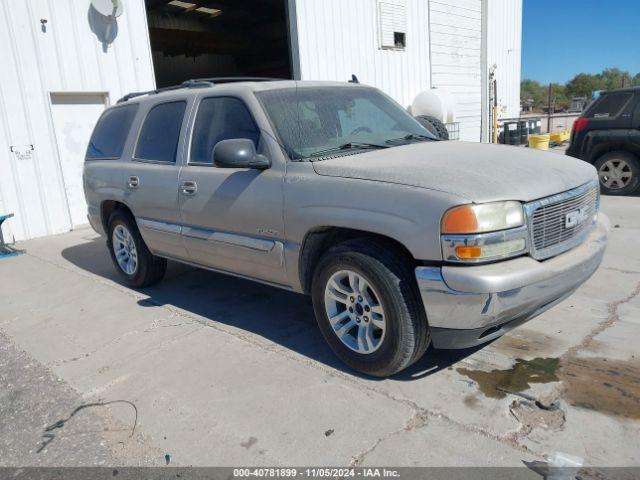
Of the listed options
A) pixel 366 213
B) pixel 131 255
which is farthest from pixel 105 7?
pixel 366 213

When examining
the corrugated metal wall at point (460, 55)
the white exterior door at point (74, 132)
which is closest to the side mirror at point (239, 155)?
the white exterior door at point (74, 132)

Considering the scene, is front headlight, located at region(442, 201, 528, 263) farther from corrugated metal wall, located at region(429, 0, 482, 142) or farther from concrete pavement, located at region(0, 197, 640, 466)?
corrugated metal wall, located at region(429, 0, 482, 142)

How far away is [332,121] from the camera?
3951 mm

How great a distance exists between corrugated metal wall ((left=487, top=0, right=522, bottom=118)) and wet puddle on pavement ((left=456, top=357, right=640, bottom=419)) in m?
17.7

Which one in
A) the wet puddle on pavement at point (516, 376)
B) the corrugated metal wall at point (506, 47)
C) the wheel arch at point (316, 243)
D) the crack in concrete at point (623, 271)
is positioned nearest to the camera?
the wet puddle on pavement at point (516, 376)

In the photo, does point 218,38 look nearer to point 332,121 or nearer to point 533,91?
point 332,121

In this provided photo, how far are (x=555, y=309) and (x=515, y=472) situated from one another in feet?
6.99

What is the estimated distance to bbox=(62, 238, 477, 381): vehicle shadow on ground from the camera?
359cm

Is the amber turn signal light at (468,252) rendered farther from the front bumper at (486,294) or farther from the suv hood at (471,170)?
the suv hood at (471,170)

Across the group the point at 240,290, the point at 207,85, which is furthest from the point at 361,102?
the point at 240,290

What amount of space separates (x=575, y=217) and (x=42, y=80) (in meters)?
8.44

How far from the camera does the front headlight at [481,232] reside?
2713 mm

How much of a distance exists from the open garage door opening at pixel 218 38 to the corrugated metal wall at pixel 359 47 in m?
3.88

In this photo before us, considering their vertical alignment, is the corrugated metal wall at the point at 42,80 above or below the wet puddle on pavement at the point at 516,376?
above
